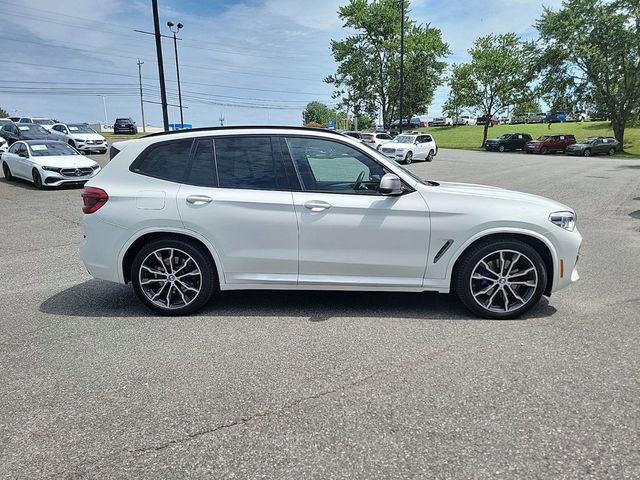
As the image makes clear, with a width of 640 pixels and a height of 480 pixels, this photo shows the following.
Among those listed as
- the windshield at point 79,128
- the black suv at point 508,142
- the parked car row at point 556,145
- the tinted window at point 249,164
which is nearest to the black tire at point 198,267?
the tinted window at point 249,164

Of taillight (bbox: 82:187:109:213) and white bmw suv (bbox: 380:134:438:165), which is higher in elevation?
white bmw suv (bbox: 380:134:438:165)

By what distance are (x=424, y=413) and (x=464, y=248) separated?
1.77 meters

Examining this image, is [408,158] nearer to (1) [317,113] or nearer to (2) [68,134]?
(2) [68,134]

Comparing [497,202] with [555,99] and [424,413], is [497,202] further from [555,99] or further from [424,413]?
[555,99]

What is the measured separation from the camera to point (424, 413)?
2.76m

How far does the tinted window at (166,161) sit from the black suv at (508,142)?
41.0 m

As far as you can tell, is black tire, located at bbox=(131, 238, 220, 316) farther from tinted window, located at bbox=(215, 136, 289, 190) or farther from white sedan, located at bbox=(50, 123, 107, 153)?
white sedan, located at bbox=(50, 123, 107, 153)

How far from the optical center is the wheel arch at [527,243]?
13.3ft

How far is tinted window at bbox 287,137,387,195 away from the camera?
13.8ft

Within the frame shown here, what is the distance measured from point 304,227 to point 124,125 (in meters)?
45.3

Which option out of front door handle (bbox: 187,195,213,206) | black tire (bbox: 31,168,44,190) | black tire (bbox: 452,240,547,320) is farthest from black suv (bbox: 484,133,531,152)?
front door handle (bbox: 187,195,213,206)

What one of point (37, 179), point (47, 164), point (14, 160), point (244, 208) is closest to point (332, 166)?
point (244, 208)

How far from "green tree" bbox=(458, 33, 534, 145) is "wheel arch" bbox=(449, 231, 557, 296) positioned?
44.9 meters

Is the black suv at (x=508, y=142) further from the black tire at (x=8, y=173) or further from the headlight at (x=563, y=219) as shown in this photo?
the headlight at (x=563, y=219)
